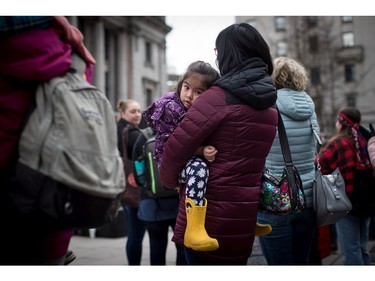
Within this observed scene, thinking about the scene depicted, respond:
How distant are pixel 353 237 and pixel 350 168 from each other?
28.7 inches

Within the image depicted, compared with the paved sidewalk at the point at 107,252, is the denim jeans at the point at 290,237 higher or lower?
higher

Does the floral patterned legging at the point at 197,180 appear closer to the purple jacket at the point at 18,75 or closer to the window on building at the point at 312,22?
the purple jacket at the point at 18,75

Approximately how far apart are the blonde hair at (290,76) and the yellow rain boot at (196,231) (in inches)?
58.9

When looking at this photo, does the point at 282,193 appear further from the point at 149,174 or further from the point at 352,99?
the point at 352,99

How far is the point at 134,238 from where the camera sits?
18.1 feet

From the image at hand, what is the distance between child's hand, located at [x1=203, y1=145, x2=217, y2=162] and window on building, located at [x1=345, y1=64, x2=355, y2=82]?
41368 millimetres

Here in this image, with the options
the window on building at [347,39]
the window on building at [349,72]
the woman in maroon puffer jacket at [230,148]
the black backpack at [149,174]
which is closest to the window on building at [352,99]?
the window on building at [349,72]

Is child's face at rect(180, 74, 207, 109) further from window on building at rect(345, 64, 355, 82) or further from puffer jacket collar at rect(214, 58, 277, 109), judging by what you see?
window on building at rect(345, 64, 355, 82)

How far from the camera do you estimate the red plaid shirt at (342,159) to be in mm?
4875

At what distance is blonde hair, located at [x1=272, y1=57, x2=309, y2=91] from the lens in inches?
150

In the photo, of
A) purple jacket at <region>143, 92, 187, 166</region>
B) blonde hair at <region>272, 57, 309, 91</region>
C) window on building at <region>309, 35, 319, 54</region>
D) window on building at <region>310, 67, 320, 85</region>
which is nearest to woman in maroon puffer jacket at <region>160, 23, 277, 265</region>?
purple jacket at <region>143, 92, 187, 166</region>

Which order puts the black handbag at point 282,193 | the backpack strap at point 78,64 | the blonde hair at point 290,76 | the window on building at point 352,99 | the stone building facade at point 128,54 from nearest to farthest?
the backpack strap at point 78,64 → the black handbag at point 282,193 → the blonde hair at point 290,76 → the stone building facade at point 128,54 → the window on building at point 352,99
